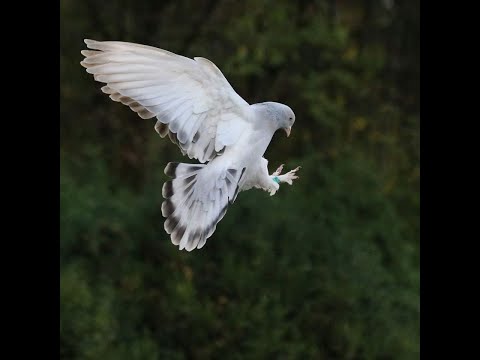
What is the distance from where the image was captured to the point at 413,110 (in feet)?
52.4

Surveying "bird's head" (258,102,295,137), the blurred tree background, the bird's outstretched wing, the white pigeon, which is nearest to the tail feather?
the white pigeon

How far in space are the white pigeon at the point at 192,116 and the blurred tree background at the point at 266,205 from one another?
5475mm

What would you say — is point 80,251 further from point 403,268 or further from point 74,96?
point 403,268

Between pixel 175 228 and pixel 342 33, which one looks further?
pixel 342 33

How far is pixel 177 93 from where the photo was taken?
20.5 feet

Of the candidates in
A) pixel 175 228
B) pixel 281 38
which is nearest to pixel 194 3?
pixel 281 38

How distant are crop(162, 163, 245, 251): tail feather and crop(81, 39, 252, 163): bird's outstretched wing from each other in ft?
0.53

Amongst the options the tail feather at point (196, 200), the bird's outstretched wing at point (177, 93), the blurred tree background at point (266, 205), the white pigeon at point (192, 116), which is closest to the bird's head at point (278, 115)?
the white pigeon at point (192, 116)

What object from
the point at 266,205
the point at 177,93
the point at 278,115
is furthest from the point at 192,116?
the point at 266,205

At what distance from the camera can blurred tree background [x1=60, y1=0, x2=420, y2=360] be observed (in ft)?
38.8

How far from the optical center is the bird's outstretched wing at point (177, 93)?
6.21 m

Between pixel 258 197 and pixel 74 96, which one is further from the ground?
pixel 74 96

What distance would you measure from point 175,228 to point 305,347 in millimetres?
6141

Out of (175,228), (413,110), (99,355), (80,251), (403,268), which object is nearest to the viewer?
(175,228)
